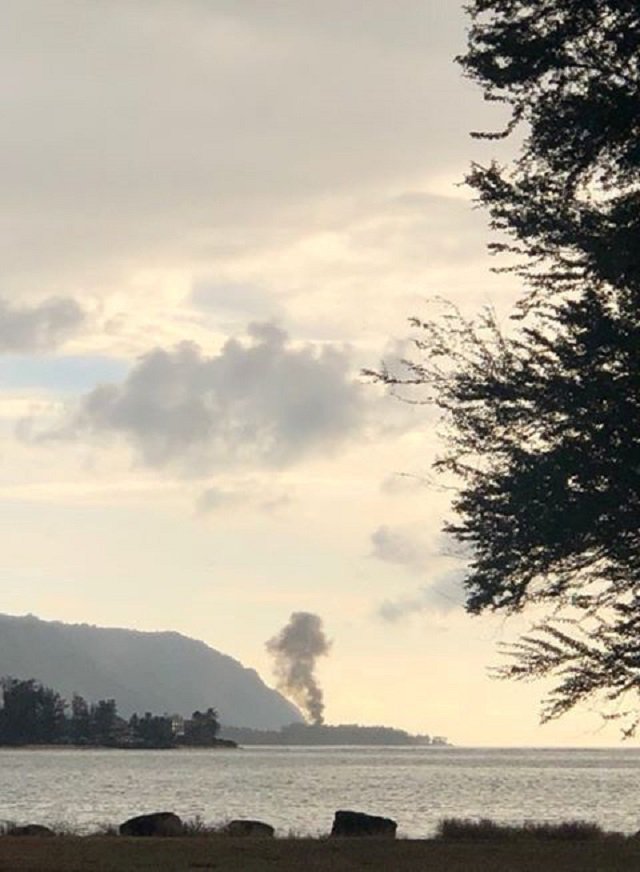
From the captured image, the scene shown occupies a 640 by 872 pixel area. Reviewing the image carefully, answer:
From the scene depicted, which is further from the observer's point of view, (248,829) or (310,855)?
(248,829)

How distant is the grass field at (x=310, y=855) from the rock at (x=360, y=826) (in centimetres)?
338

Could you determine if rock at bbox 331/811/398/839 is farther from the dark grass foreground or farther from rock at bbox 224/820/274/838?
the dark grass foreground

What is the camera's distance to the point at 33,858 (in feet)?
88.3

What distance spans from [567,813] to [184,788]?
5644cm

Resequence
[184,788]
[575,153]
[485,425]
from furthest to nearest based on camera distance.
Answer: [184,788] < [485,425] < [575,153]

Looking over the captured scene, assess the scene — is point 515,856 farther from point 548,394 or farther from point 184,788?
point 184,788

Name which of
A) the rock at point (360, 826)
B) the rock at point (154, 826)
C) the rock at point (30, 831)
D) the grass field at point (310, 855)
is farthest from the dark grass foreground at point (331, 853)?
the rock at point (360, 826)

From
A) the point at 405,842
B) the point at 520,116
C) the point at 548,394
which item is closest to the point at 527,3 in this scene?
the point at 520,116

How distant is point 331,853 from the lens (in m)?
29.2

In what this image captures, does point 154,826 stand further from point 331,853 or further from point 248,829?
point 331,853

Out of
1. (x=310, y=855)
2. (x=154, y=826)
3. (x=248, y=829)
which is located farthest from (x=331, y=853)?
(x=248, y=829)

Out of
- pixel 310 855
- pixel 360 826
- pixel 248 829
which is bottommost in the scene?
pixel 310 855

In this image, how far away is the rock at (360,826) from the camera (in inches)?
1446

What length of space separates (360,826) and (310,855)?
27.9ft
